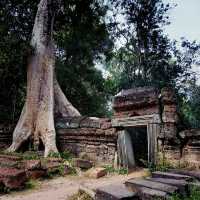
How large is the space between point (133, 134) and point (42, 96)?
145 inches

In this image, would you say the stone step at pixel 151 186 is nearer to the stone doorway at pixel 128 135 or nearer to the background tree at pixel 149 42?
the stone doorway at pixel 128 135

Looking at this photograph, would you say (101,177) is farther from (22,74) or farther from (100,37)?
(100,37)

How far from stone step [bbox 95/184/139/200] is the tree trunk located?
18.4 ft

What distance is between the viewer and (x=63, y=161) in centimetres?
897

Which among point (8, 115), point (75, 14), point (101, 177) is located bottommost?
point (101, 177)

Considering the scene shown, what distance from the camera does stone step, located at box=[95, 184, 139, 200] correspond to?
14.0ft

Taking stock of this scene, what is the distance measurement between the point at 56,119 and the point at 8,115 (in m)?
3.40

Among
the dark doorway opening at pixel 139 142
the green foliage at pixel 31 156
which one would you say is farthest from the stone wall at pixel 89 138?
the dark doorway opening at pixel 139 142

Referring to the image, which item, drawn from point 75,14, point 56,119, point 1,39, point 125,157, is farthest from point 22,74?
point 125,157

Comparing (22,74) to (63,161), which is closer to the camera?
(63,161)

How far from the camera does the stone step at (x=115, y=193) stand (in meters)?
A: 4.27

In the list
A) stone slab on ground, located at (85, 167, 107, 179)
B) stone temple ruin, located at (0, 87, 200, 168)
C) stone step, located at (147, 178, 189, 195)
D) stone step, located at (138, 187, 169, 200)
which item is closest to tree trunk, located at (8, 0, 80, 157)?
stone temple ruin, located at (0, 87, 200, 168)

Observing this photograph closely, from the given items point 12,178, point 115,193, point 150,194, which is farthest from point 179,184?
point 12,178

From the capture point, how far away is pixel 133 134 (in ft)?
36.4
